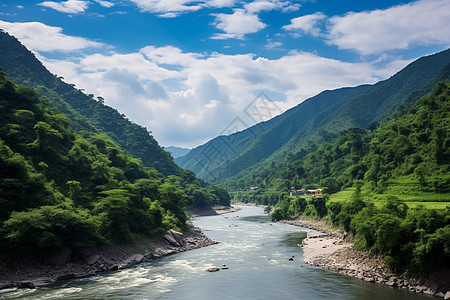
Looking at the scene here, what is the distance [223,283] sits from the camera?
3228 cm

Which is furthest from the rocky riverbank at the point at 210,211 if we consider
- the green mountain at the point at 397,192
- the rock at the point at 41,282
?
the rock at the point at 41,282

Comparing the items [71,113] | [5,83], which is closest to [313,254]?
[5,83]

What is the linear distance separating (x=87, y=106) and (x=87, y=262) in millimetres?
117905

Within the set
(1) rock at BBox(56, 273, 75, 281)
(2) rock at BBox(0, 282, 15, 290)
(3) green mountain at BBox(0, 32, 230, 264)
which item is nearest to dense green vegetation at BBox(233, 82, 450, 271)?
(3) green mountain at BBox(0, 32, 230, 264)

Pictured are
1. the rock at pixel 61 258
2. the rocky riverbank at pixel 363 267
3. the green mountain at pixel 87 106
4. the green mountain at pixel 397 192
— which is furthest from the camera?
the green mountain at pixel 87 106

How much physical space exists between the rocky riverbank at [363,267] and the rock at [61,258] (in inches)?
1090

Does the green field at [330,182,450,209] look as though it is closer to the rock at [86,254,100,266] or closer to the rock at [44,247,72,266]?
the rock at [86,254,100,266]

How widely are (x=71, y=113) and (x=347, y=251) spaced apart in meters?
96.0

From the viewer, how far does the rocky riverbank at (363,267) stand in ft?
90.8

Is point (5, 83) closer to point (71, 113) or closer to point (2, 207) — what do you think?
point (2, 207)

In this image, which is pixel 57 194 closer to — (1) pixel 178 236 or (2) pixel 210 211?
(1) pixel 178 236

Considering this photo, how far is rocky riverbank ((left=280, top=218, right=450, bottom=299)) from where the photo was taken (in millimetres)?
27672

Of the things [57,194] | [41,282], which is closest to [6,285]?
[41,282]

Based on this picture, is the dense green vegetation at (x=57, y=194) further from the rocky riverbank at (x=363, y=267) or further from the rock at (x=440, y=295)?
the rock at (x=440, y=295)
